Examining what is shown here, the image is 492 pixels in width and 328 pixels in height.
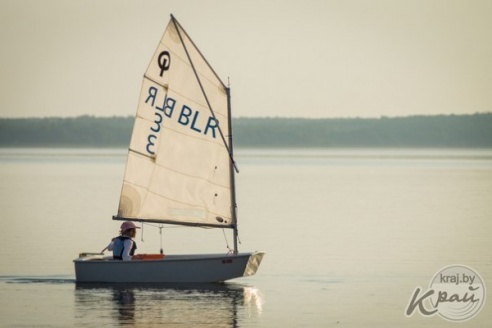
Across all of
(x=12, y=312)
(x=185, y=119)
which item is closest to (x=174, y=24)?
(x=185, y=119)

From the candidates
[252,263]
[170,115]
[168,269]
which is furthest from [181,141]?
[252,263]

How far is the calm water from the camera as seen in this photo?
32.3m

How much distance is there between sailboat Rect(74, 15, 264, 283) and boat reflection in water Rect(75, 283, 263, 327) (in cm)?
284

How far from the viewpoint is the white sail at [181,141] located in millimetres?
38438

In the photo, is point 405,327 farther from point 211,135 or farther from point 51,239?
point 51,239

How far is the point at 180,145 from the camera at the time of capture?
127 ft

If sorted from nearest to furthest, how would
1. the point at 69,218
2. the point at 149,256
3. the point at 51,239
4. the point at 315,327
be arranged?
1. the point at 315,327
2. the point at 149,256
3. the point at 51,239
4. the point at 69,218

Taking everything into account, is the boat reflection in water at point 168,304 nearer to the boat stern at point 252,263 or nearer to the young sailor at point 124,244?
the boat stern at point 252,263

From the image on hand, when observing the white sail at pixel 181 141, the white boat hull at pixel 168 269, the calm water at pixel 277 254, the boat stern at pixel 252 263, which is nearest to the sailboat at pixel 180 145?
the white sail at pixel 181 141

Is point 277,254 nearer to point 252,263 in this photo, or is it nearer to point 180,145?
point 180,145

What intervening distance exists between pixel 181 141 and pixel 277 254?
9025 mm

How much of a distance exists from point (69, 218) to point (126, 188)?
935 inches

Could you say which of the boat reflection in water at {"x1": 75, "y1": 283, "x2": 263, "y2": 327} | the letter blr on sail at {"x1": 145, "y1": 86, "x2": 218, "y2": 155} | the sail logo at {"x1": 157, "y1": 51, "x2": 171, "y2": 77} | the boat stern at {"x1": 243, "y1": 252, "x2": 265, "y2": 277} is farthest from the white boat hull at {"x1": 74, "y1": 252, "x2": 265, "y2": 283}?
the sail logo at {"x1": 157, "y1": 51, "x2": 171, "y2": 77}

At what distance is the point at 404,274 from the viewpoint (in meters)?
41.2
